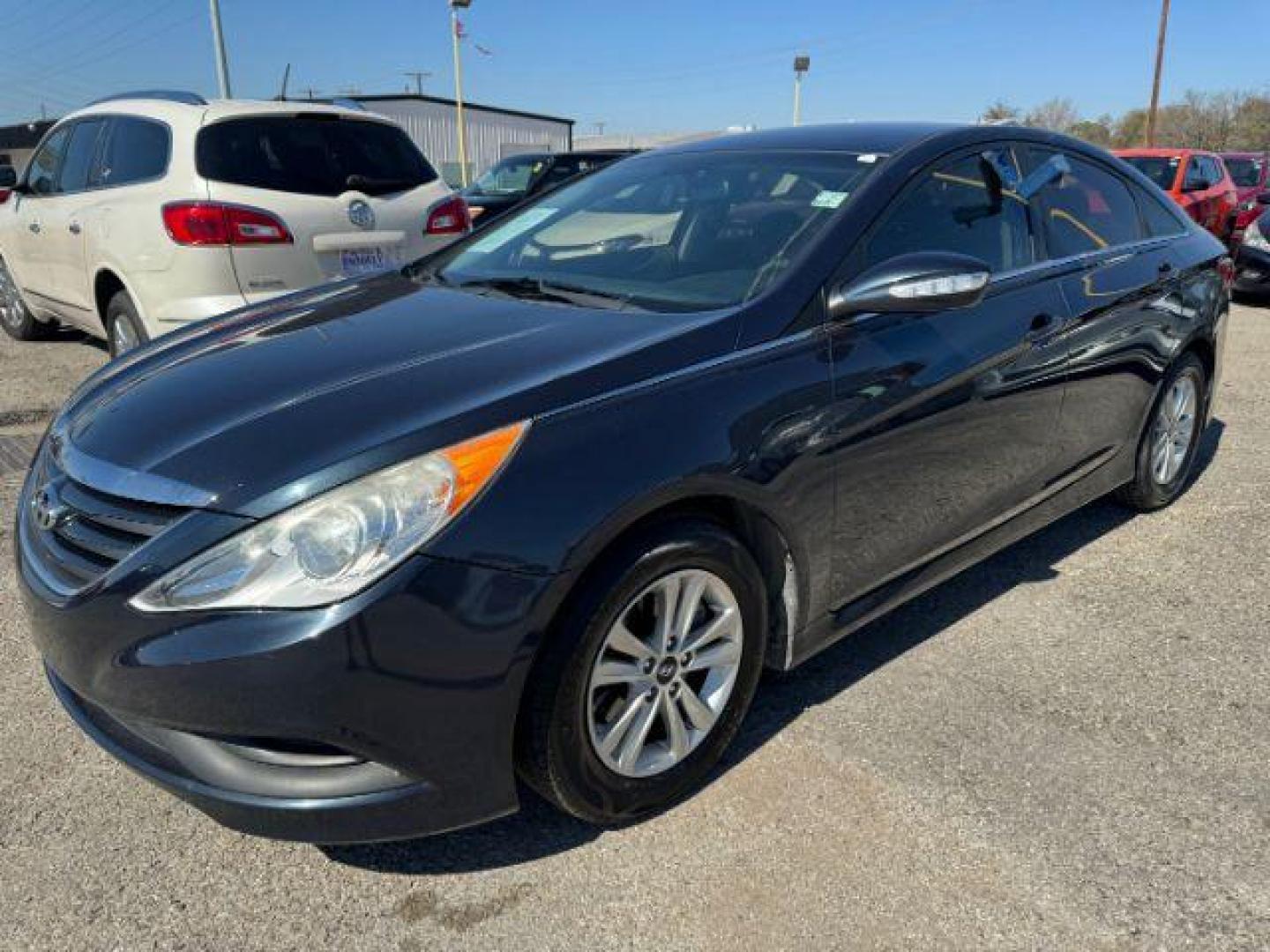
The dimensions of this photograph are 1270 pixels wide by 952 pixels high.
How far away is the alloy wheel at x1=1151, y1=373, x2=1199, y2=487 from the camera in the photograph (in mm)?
4074

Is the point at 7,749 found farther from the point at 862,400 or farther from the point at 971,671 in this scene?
the point at 971,671

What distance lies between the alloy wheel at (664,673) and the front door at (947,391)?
429 millimetres

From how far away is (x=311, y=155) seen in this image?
5344 millimetres

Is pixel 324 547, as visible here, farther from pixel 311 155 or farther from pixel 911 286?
pixel 311 155

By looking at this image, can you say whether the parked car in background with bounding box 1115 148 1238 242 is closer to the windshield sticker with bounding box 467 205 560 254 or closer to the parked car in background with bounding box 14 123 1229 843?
the parked car in background with bounding box 14 123 1229 843

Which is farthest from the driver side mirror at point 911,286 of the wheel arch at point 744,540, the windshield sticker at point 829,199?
the wheel arch at point 744,540

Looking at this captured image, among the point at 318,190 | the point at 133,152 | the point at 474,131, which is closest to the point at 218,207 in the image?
the point at 318,190

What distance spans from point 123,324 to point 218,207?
3.88ft

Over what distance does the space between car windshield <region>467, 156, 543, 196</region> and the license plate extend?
894 cm

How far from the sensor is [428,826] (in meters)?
1.95

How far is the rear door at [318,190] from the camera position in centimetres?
501

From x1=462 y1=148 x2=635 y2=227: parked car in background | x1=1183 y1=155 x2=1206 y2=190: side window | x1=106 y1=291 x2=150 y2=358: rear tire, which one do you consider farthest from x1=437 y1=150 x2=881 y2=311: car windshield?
x1=1183 y1=155 x2=1206 y2=190: side window

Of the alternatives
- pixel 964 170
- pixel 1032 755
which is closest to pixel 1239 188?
pixel 964 170

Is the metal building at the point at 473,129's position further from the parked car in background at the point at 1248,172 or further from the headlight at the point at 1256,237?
the headlight at the point at 1256,237
